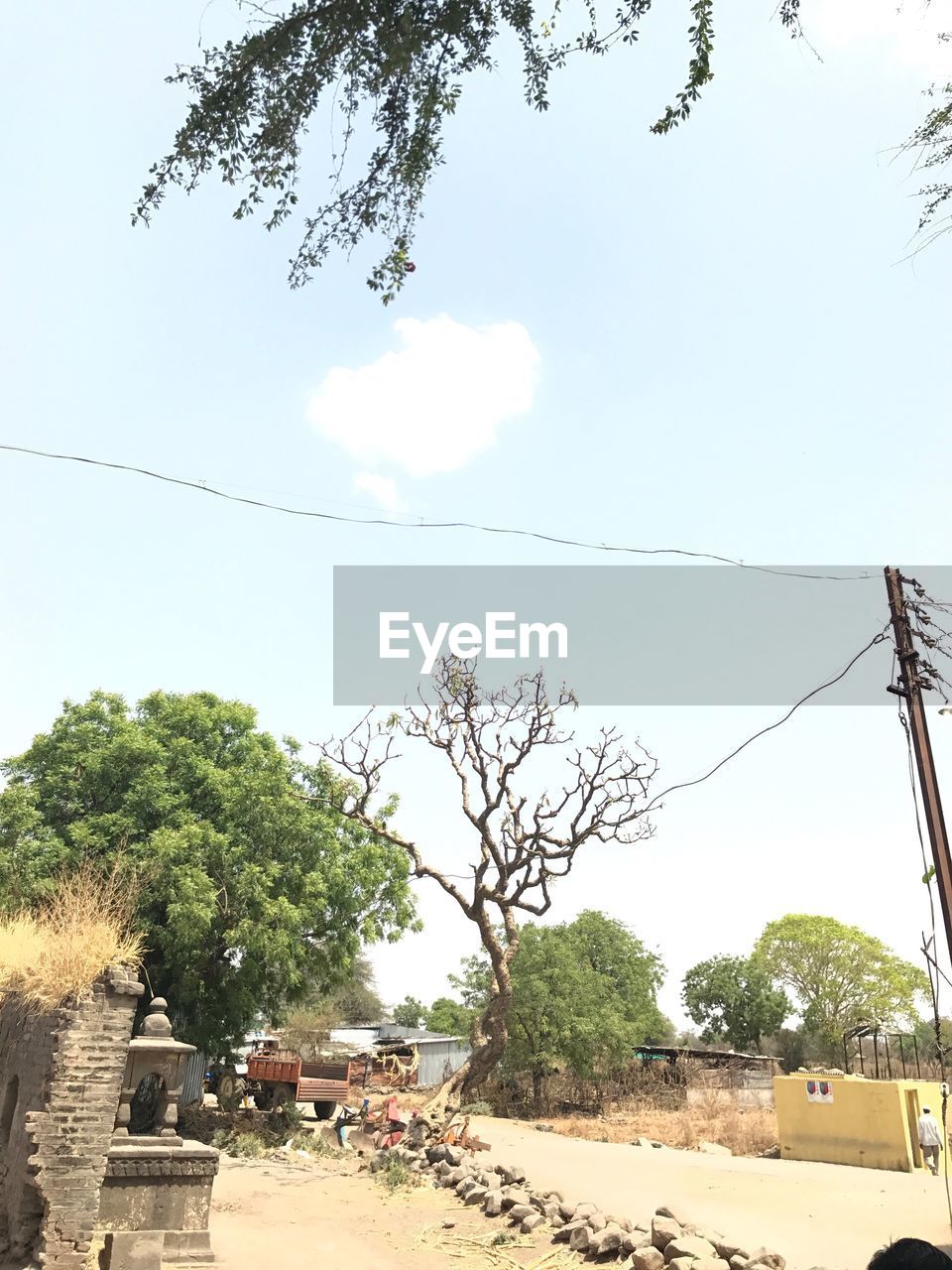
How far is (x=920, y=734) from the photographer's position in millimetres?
8633

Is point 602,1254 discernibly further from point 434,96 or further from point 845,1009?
point 845,1009

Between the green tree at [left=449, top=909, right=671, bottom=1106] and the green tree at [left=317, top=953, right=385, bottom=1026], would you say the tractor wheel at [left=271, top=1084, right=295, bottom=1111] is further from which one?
the green tree at [left=317, top=953, right=385, bottom=1026]

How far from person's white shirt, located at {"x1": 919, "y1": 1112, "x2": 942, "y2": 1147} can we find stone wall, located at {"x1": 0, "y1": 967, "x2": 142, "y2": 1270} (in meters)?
15.2

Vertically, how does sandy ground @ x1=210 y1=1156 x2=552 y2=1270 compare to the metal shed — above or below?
above

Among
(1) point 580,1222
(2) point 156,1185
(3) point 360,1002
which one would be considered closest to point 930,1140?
(1) point 580,1222

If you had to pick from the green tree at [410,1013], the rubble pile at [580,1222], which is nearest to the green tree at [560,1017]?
the rubble pile at [580,1222]

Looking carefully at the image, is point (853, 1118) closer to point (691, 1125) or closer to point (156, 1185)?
point (691, 1125)

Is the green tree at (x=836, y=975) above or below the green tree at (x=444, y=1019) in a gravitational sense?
above

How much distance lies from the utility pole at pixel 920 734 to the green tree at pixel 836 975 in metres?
35.0

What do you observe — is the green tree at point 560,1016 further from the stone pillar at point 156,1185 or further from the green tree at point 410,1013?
the green tree at point 410,1013

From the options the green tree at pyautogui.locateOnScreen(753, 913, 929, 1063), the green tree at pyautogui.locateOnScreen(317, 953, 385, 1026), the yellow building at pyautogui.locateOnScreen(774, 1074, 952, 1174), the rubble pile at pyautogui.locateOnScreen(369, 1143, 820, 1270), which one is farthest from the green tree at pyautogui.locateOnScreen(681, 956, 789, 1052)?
the rubble pile at pyautogui.locateOnScreen(369, 1143, 820, 1270)

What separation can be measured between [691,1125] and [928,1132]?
10100mm

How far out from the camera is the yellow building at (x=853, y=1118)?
17.4 meters

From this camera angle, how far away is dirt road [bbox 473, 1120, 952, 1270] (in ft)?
36.7
